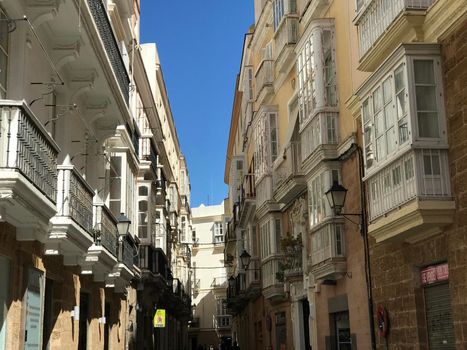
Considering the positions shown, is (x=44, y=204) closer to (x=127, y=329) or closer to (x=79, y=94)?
(x=79, y=94)

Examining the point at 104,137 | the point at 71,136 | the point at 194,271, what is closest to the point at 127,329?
the point at 104,137

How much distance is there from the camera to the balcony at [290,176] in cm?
Result: 1780

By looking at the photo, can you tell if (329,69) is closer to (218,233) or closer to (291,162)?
(291,162)

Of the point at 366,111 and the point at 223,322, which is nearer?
the point at 366,111

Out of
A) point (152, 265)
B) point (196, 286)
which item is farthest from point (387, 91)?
point (196, 286)

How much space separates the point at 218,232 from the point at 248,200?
3413 centimetres

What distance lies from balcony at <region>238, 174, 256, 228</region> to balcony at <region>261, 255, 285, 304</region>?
5.60 m

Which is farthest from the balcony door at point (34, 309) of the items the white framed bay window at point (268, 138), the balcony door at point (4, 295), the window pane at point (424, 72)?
the white framed bay window at point (268, 138)

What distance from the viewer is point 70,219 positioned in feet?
35.1

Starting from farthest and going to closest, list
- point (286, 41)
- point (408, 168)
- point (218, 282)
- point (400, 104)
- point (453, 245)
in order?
point (218, 282) → point (286, 41) → point (400, 104) → point (408, 168) → point (453, 245)

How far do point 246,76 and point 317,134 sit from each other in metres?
14.6

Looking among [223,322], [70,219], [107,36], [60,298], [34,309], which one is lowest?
[34,309]

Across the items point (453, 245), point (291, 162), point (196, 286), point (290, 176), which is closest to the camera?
point (453, 245)

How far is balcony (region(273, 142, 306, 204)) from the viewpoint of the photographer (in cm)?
1780
